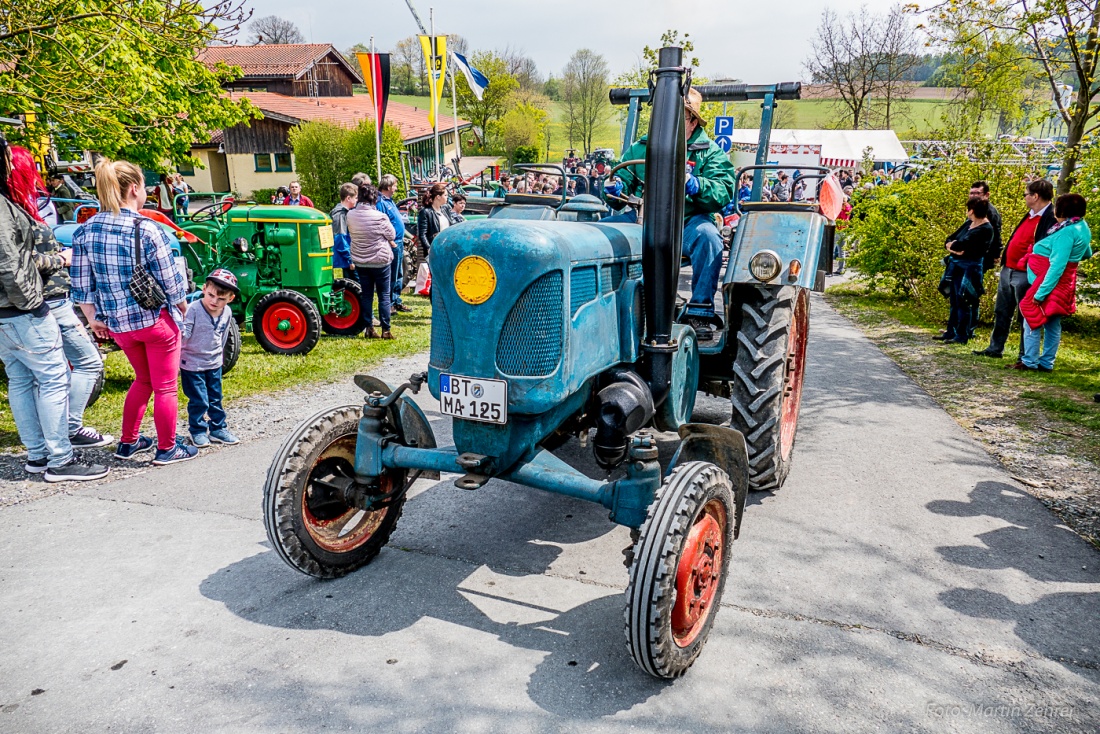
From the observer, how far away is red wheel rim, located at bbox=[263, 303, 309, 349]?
779 centimetres

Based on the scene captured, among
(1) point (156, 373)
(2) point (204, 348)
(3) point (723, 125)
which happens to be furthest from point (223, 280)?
(3) point (723, 125)

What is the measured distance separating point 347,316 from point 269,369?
6.31 ft

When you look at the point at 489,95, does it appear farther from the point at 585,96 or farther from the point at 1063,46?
the point at 1063,46

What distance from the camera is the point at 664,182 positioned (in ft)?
10.4

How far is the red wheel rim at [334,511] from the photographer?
3268mm

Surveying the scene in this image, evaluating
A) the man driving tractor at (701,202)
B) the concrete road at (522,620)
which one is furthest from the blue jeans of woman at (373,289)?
the man driving tractor at (701,202)

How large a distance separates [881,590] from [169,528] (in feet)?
11.4

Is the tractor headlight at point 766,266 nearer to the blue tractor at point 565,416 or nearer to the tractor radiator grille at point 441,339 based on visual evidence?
the blue tractor at point 565,416

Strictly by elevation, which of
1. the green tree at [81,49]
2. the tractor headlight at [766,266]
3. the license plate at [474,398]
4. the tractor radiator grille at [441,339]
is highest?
the green tree at [81,49]

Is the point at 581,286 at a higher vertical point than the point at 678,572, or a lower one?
higher

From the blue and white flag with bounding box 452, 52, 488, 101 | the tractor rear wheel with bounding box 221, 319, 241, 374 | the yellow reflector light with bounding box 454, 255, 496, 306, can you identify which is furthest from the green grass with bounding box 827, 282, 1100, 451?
the blue and white flag with bounding box 452, 52, 488, 101

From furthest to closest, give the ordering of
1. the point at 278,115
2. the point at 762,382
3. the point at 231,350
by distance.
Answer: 1. the point at 278,115
2. the point at 231,350
3. the point at 762,382

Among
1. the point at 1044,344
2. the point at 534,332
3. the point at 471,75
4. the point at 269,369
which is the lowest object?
the point at 269,369

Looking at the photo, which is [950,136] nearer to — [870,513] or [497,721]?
[870,513]
